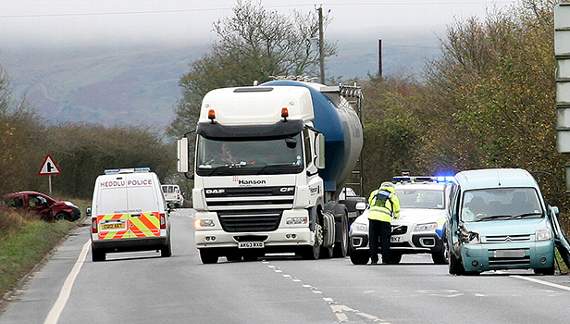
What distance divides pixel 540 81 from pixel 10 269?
15451 millimetres

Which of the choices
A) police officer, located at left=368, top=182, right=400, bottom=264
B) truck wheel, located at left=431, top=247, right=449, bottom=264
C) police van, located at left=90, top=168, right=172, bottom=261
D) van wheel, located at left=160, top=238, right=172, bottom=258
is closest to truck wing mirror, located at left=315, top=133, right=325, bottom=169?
Result: police officer, located at left=368, top=182, right=400, bottom=264

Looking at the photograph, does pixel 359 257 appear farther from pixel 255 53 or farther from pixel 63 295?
pixel 255 53

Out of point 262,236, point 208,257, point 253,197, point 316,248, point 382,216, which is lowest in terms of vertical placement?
point 208,257

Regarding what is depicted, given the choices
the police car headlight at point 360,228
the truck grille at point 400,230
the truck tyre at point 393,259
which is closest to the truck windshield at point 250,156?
the police car headlight at point 360,228

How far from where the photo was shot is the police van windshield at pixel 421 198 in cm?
3247

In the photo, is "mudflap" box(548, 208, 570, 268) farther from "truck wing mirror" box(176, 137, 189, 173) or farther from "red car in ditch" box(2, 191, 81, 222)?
"red car in ditch" box(2, 191, 81, 222)

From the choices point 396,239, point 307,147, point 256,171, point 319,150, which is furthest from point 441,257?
point 256,171

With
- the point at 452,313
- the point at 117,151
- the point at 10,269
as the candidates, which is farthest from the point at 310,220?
the point at 117,151

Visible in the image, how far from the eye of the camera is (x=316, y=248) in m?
32.6

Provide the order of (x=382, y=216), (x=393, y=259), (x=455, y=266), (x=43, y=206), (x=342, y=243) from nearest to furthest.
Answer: (x=455, y=266)
(x=382, y=216)
(x=393, y=259)
(x=342, y=243)
(x=43, y=206)

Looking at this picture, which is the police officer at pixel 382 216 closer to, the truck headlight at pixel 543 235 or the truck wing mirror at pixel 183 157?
the truck wing mirror at pixel 183 157

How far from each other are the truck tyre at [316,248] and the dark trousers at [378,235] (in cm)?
167

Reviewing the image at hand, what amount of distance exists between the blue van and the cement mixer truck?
4963 millimetres

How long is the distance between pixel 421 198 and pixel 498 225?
7.45 meters
